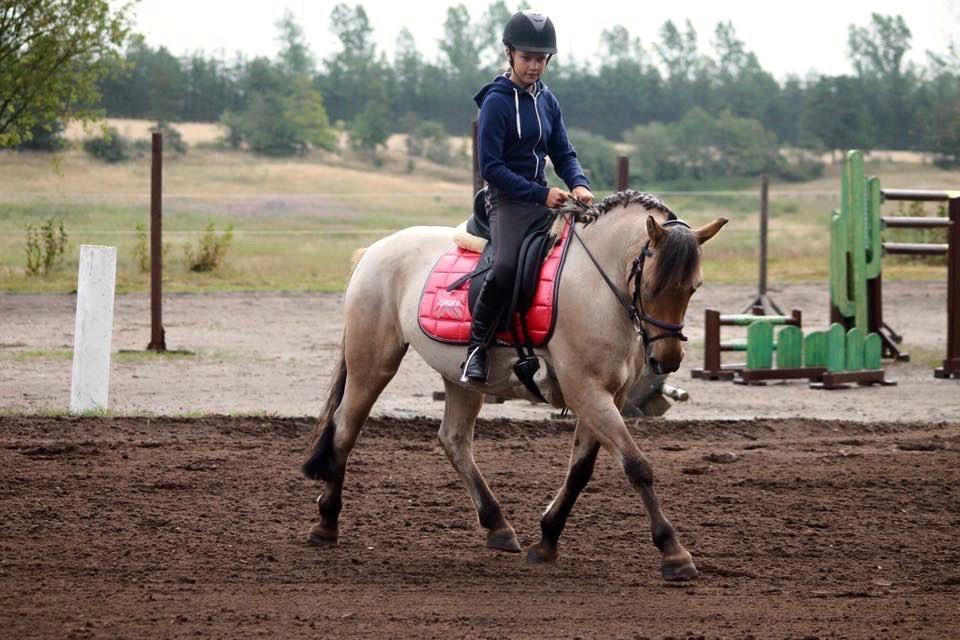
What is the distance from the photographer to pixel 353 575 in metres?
6.21

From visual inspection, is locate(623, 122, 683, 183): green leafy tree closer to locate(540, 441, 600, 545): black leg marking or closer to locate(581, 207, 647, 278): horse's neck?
locate(581, 207, 647, 278): horse's neck

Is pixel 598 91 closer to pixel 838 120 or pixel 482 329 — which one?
pixel 838 120

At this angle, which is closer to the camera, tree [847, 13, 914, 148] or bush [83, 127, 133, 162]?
bush [83, 127, 133, 162]

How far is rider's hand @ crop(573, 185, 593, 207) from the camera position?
6608 mm

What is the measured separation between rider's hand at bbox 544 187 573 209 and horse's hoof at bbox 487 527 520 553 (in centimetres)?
172

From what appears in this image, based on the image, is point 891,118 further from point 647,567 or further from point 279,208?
point 647,567

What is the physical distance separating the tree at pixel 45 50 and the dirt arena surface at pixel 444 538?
13775mm

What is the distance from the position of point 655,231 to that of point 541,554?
1738 mm

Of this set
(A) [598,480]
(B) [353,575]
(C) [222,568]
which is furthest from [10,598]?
(A) [598,480]

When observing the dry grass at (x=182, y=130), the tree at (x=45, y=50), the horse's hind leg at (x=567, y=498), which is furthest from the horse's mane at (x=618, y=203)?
the dry grass at (x=182, y=130)

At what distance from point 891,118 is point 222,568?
69348mm

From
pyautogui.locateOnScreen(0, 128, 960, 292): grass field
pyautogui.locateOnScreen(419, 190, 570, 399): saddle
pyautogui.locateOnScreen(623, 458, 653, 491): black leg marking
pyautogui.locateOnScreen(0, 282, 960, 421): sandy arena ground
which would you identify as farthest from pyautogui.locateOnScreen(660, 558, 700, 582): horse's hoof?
pyautogui.locateOnScreen(0, 128, 960, 292): grass field

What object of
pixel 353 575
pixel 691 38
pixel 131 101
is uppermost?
pixel 691 38

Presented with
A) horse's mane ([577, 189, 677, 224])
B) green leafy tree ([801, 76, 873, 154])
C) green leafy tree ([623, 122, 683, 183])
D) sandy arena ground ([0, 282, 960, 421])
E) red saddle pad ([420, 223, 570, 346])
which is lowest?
sandy arena ground ([0, 282, 960, 421])
